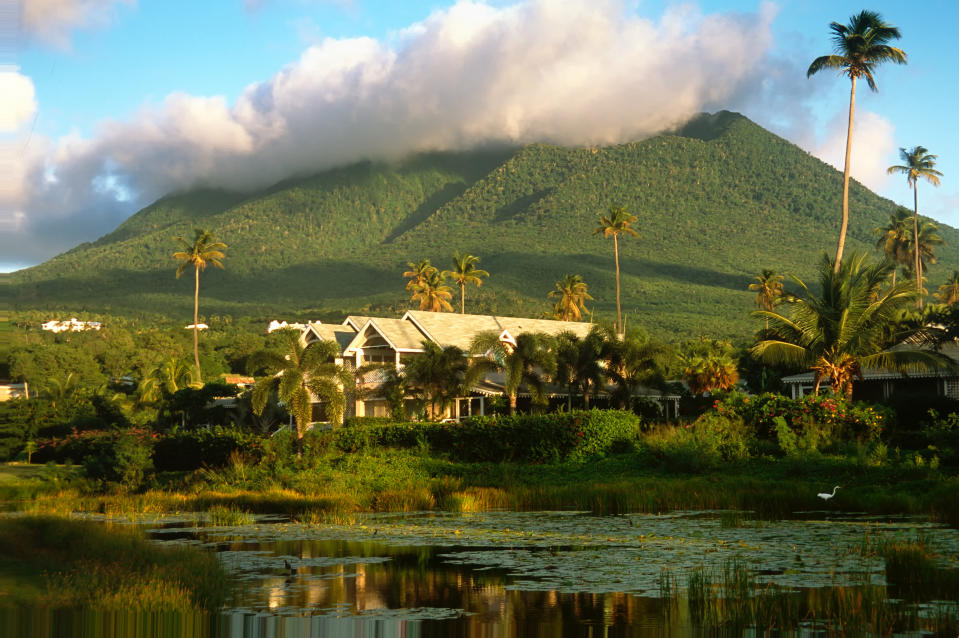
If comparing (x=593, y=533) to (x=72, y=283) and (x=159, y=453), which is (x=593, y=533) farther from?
(x=72, y=283)

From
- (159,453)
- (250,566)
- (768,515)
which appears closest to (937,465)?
(768,515)

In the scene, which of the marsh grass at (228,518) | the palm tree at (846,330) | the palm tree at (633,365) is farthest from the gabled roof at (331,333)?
the marsh grass at (228,518)

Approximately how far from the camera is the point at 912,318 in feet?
161

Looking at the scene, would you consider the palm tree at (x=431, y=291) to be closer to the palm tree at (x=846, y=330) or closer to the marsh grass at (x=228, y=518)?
the palm tree at (x=846, y=330)

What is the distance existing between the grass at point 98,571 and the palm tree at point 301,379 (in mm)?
26338

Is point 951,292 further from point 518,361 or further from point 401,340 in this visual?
point 518,361

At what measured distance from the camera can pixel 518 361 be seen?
155 feet

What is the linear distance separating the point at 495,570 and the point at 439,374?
32.2 meters

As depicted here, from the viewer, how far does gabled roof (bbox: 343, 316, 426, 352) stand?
5722cm

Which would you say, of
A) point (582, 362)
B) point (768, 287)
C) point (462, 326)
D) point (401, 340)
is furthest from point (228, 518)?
point (768, 287)

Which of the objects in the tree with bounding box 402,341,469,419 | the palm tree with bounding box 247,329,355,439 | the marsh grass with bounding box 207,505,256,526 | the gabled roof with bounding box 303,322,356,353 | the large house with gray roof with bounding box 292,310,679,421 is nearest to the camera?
the marsh grass with bounding box 207,505,256,526

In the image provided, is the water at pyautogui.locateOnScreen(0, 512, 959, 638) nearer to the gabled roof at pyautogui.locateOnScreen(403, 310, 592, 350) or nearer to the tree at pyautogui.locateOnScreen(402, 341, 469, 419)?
the tree at pyautogui.locateOnScreen(402, 341, 469, 419)

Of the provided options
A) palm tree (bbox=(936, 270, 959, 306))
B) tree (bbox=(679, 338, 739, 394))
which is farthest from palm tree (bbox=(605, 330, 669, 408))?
palm tree (bbox=(936, 270, 959, 306))

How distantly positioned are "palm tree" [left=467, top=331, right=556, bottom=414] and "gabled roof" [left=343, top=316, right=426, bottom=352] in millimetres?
9240
